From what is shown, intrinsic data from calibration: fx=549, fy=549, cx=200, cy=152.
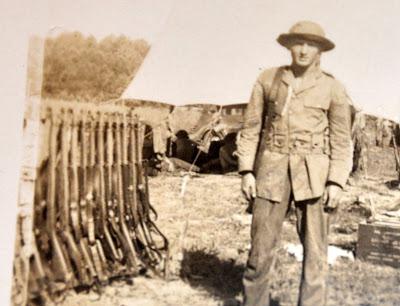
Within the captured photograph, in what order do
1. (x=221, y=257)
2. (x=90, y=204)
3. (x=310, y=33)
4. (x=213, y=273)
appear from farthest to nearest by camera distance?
(x=221, y=257), (x=213, y=273), (x=90, y=204), (x=310, y=33)

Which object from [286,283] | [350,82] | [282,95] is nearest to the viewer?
[282,95]

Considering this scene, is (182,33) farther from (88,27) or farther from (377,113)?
(377,113)

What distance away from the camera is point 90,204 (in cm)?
218

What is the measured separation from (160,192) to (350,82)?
1.17 meters

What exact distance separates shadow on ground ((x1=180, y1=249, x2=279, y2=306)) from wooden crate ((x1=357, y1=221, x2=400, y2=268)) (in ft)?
1.97

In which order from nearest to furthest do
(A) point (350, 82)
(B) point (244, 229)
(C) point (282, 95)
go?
(C) point (282, 95)
(A) point (350, 82)
(B) point (244, 229)

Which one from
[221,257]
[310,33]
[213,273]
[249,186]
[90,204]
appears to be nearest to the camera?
[310,33]

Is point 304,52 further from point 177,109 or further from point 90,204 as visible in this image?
point 90,204

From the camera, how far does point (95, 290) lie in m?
2.12

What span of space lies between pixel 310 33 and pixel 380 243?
3.78ft

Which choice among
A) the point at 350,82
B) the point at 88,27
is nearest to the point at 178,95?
the point at 88,27


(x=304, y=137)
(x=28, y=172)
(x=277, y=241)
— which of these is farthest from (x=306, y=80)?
(x=28, y=172)

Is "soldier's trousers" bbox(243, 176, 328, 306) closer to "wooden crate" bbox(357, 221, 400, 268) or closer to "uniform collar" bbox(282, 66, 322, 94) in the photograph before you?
"uniform collar" bbox(282, 66, 322, 94)

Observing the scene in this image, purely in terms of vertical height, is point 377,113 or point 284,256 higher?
point 377,113
